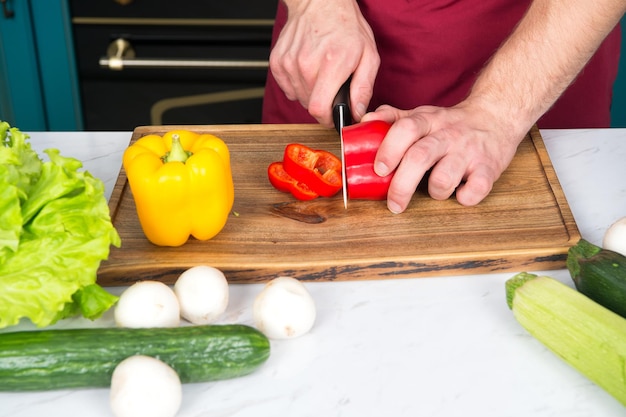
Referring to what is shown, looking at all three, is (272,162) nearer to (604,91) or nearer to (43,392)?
(43,392)

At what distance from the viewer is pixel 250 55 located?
284cm

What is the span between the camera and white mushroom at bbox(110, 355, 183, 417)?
1062 millimetres

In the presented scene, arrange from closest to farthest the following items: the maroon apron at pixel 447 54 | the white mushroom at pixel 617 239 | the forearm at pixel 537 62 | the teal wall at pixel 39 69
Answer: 1. the white mushroom at pixel 617 239
2. the forearm at pixel 537 62
3. the maroon apron at pixel 447 54
4. the teal wall at pixel 39 69

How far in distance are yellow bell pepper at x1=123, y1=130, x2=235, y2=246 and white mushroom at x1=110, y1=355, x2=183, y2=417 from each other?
362 millimetres

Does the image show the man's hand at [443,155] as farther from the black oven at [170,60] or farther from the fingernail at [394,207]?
the black oven at [170,60]

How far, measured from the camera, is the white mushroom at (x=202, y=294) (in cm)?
126

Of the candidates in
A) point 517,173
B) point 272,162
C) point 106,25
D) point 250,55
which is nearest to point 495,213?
point 517,173

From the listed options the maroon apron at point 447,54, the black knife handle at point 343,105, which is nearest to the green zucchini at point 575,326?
the black knife handle at point 343,105

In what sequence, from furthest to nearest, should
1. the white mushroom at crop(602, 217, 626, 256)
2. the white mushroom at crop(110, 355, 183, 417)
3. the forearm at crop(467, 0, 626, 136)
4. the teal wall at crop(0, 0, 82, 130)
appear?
1. the teal wall at crop(0, 0, 82, 130)
2. the forearm at crop(467, 0, 626, 136)
3. the white mushroom at crop(602, 217, 626, 256)
4. the white mushroom at crop(110, 355, 183, 417)

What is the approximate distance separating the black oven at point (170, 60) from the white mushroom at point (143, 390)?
1889mm

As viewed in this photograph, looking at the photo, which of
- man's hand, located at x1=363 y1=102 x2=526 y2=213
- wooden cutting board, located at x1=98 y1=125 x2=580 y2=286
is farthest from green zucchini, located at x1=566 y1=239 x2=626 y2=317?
man's hand, located at x1=363 y1=102 x2=526 y2=213

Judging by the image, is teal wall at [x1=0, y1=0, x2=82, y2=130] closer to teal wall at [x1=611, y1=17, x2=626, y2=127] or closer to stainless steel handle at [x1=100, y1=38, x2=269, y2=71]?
stainless steel handle at [x1=100, y1=38, x2=269, y2=71]

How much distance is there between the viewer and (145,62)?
282 cm

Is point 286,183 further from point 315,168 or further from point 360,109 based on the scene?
point 360,109
